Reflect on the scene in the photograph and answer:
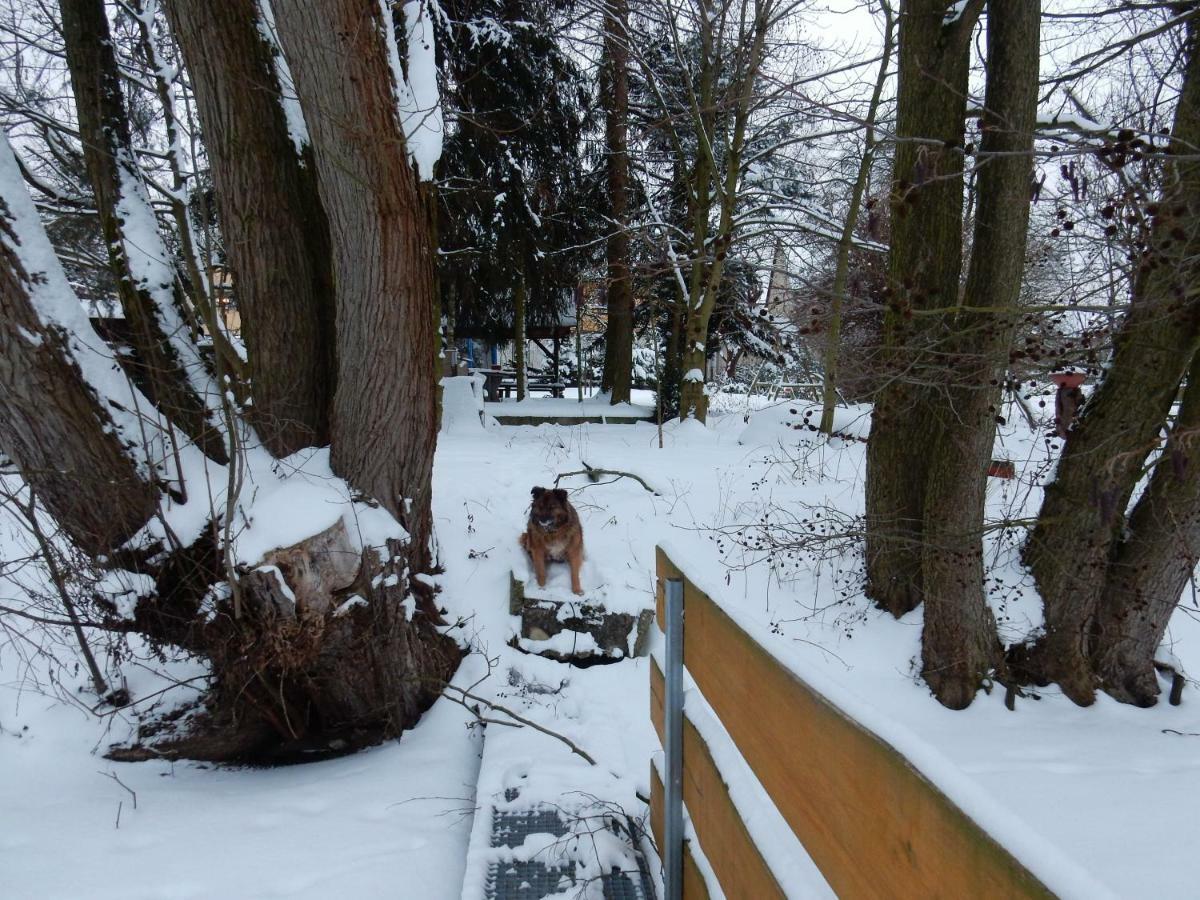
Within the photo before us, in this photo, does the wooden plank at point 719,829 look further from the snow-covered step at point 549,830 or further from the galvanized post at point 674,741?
the snow-covered step at point 549,830

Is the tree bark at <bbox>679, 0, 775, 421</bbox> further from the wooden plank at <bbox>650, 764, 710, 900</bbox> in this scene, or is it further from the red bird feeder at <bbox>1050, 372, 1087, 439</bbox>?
the wooden plank at <bbox>650, 764, 710, 900</bbox>

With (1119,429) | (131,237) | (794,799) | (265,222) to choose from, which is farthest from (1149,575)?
(131,237)

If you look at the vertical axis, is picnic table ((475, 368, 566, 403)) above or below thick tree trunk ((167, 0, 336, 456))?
below

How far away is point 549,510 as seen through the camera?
5.70 meters

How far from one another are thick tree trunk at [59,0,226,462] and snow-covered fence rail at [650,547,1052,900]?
11.5 ft

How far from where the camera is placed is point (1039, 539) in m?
5.05

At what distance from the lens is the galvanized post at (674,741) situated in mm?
2285

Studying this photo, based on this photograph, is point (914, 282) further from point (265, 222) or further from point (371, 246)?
point (265, 222)

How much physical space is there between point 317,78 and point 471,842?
382 cm

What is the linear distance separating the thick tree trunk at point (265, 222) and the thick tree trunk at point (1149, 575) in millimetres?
5265

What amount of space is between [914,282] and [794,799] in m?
4.06

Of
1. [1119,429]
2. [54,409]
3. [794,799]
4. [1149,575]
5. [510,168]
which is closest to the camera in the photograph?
[794,799]

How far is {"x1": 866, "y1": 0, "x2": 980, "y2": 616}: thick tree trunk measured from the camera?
4.62m

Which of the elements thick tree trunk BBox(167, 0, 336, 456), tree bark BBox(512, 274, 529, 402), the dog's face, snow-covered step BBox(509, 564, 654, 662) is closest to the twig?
thick tree trunk BBox(167, 0, 336, 456)
